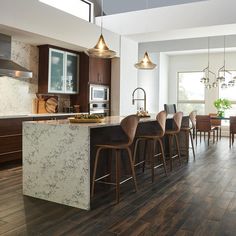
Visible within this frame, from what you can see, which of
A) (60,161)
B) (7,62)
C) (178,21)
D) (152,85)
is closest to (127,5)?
(178,21)

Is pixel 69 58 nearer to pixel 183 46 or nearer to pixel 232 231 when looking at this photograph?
pixel 183 46

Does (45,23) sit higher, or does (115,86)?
(45,23)

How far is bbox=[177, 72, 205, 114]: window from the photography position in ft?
38.9

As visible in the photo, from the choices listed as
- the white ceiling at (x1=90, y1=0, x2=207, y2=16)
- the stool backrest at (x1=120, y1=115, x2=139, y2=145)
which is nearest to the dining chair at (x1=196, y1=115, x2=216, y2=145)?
the white ceiling at (x1=90, y1=0, x2=207, y2=16)

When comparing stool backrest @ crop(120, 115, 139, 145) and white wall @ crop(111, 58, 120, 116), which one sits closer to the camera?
stool backrest @ crop(120, 115, 139, 145)

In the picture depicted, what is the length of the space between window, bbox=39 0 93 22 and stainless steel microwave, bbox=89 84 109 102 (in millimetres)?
1750

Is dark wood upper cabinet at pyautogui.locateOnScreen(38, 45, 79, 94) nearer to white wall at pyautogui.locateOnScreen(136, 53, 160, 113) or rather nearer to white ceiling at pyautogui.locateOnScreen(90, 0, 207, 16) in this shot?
white ceiling at pyautogui.locateOnScreen(90, 0, 207, 16)

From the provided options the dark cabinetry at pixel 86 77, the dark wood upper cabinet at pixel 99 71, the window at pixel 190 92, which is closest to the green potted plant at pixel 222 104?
the window at pixel 190 92

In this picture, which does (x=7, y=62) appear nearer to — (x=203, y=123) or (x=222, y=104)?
(x=203, y=123)

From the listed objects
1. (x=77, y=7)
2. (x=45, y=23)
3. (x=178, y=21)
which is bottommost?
(x=45, y=23)

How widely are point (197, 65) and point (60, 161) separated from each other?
31.0ft

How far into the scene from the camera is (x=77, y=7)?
734 cm

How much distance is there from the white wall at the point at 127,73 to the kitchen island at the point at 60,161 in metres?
4.44

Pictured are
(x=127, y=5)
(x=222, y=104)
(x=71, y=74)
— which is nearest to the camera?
(x=71, y=74)
